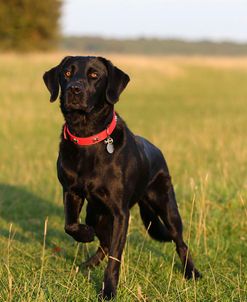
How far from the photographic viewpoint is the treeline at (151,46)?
164 m

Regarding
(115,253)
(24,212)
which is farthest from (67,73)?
(24,212)

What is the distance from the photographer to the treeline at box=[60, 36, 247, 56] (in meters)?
164

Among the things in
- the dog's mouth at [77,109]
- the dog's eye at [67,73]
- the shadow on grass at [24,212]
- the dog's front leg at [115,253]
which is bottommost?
the shadow on grass at [24,212]

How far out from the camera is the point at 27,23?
157 ft

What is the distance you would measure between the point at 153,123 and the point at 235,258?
14011mm

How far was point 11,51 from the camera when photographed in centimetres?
4950

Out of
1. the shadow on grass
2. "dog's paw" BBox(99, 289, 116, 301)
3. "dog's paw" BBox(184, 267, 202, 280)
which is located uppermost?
"dog's paw" BBox(99, 289, 116, 301)

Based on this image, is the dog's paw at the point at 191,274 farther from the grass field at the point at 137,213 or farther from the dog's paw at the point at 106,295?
the dog's paw at the point at 106,295

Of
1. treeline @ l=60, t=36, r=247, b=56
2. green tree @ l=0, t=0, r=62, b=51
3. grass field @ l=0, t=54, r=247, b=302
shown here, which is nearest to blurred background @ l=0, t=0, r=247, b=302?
grass field @ l=0, t=54, r=247, b=302

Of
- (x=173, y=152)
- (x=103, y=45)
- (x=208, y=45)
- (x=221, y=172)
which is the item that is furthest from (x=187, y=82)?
(x=208, y=45)

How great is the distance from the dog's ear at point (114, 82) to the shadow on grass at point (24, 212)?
85.3 inches

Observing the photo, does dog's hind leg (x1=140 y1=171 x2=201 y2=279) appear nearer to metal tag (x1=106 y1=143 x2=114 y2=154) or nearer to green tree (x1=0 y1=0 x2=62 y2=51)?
metal tag (x1=106 y1=143 x2=114 y2=154)

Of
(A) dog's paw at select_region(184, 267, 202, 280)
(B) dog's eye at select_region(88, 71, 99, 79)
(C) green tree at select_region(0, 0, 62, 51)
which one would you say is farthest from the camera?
(C) green tree at select_region(0, 0, 62, 51)

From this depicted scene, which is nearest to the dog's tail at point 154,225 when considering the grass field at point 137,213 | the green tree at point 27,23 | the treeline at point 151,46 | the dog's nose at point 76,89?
the grass field at point 137,213
